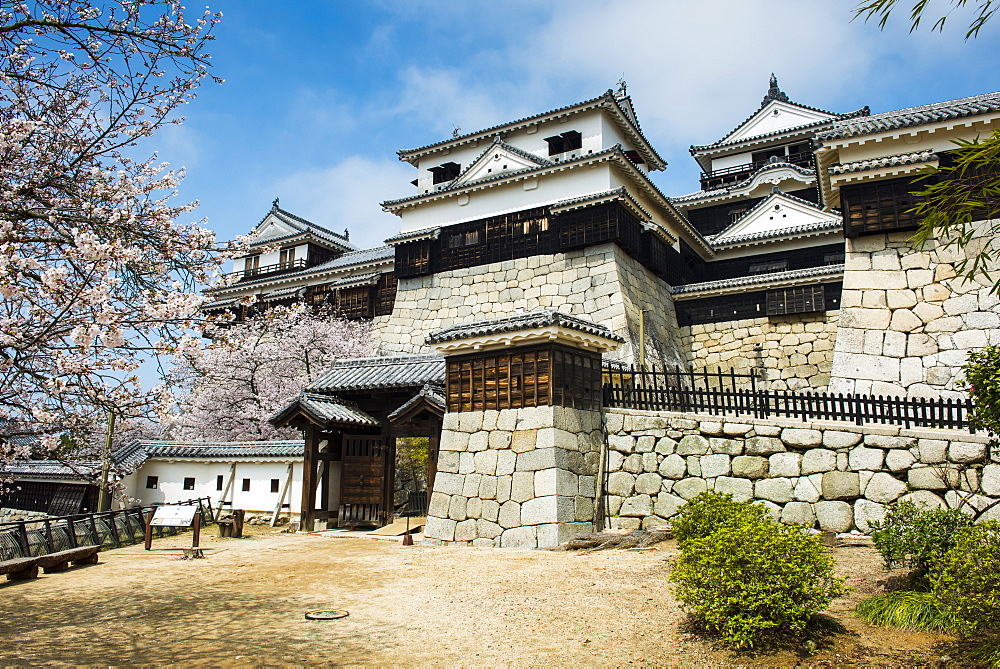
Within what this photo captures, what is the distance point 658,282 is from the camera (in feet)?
81.3

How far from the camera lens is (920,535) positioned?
661 centimetres

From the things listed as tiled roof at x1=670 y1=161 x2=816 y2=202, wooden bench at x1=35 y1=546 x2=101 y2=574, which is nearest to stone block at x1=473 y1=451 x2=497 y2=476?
wooden bench at x1=35 y1=546 x2=101 y2=574

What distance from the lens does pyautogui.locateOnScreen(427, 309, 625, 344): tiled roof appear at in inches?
458

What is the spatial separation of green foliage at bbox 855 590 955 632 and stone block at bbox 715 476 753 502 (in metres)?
5.02

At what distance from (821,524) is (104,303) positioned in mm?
10615

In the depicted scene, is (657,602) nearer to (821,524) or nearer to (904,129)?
(821,524)

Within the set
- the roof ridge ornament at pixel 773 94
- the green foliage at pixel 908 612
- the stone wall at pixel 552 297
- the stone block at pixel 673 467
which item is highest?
the roof ridge ornament at pixel 773 94

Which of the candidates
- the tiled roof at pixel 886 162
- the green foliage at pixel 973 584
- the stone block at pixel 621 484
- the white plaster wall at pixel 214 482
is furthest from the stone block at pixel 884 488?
the white plaster wall at pixel 214 482

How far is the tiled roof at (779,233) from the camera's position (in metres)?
23.9

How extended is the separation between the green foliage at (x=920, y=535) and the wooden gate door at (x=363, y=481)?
1122 cm

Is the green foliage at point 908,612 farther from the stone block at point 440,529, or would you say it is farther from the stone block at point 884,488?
the stone block at point 440,529

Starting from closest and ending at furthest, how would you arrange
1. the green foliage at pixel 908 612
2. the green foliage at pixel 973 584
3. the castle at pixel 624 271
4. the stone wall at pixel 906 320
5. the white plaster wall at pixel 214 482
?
the green foliage at pixel 973 584 < the green foliage at pixel 908 612 < the stone wall at pixel 906 320 < the castle at pixel 624 271 < the white plaster wall at pixel 214 482

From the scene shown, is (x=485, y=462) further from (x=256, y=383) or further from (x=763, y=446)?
(x=256, y=383)

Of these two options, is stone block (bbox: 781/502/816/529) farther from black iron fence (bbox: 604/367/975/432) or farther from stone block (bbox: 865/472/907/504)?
black iron fence (bbox: 604/367/975/432)
